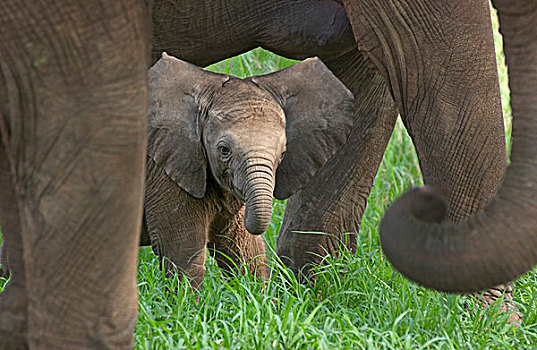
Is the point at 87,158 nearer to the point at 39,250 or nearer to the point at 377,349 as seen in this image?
the point at 39,250

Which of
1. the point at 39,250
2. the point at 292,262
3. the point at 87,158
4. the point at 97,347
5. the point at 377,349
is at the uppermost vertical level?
the point at 87,158

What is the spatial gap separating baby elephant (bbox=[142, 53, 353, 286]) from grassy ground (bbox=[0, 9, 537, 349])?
158mm

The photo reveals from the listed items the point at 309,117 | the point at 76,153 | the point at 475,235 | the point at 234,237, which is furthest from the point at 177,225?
the point at 475,235

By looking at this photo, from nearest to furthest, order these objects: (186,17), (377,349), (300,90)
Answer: (377,349) < (186,17) < (300,90)

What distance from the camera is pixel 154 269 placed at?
3729mm

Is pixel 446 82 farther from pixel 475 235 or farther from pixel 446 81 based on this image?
pixel 475 235

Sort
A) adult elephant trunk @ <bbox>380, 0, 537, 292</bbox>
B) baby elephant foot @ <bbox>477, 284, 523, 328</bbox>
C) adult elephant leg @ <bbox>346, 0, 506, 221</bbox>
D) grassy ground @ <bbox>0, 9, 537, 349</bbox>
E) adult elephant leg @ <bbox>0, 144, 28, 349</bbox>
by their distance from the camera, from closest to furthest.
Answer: adult elephant trunk @ <bbox>380, 0, 537, 292</bbox>
adult elephant leg @ <bbox>0, 144, 28, 349</bbox>
grassy ground @ <bbox>0, 9, 537, 349</bbox>
adult elephant leg @ <bbox>346, 0, 506, 221</bbox>
baby elephant foot @ <bbox>477, 284, 523, 328</bbox>

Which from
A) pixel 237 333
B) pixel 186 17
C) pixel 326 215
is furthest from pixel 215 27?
pixel 237 333

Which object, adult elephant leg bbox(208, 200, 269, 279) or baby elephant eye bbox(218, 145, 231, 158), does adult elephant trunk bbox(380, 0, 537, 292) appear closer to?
baby elephant eye bbox(218, 145, 231, 158)

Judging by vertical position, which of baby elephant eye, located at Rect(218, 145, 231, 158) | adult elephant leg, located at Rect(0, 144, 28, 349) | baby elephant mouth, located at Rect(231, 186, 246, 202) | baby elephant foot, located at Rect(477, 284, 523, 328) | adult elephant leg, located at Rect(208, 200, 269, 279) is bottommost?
adult elephant leg, located at Rect(208, 200, 269, 279)

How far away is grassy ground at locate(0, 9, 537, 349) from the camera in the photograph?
8.45 feet

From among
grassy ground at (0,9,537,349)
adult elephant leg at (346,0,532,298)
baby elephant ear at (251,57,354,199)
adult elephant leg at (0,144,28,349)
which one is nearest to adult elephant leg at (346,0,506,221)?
adult elephant leg at (346,0,532,298)

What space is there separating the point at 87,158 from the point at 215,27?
4.95 feet

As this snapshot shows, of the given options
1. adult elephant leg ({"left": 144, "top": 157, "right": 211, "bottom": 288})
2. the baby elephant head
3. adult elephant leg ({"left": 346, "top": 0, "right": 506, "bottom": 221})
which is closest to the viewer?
adult elephant leg ({"left": 346, "top": 0, "right": 506, "bottom": 221})
